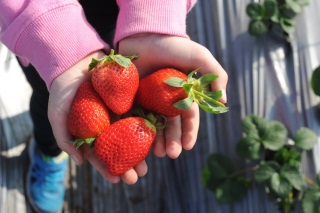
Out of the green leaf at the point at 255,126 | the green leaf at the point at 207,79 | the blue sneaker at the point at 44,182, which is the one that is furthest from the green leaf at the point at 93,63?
the blue sneaker at the point at 44,182

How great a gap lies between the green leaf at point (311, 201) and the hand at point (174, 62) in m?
0.47

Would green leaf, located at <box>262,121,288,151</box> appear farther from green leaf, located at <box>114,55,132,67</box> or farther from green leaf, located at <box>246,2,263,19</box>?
green leaf, located at <box>114,55,132,67</box>

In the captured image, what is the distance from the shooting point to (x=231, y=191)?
1.30m

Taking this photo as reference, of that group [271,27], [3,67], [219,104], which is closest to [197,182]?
[271,27]

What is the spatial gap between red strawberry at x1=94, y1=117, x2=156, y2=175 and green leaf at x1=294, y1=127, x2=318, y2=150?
22.3 inches

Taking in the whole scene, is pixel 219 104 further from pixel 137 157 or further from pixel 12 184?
pixel 12 184

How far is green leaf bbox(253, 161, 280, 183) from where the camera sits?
1221 millimetres

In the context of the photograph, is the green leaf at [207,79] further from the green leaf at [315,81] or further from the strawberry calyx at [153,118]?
the green leaf at [315,81]

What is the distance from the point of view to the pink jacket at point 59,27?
892 millimetres

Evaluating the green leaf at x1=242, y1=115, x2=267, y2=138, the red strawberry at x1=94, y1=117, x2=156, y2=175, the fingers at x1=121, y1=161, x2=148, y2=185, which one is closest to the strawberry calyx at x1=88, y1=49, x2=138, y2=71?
the red strawberry at x1=94, y1=117, x2=156, y2=175

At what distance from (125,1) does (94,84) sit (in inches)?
8.7

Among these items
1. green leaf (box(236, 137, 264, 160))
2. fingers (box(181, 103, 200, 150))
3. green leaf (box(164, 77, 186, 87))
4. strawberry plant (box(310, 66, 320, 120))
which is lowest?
green leaf (box(236, 137, 264, 160))

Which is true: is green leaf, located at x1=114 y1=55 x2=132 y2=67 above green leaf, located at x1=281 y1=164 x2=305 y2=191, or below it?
above

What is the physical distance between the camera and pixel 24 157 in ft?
5.04
